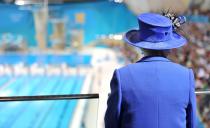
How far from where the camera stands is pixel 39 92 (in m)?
6.64

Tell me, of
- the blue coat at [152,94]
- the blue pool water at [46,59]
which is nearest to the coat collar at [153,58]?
the blue coat at [152,94]

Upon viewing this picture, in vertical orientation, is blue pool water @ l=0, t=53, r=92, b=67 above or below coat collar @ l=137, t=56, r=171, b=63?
below

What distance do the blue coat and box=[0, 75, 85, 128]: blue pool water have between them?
13.2ft

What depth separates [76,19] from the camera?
7465 millimetres

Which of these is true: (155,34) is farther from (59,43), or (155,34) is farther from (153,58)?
(59,43)

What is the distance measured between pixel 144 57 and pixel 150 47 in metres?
0.05

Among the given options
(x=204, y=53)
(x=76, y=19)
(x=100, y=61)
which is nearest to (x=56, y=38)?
(x=76, y=19)

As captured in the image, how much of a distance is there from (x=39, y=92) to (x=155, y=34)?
565cm

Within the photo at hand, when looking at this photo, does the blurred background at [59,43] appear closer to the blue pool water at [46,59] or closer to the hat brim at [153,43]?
the blue pool water at [46,59]

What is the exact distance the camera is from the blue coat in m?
1.17

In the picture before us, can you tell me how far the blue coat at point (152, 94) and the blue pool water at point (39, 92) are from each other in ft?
13.2

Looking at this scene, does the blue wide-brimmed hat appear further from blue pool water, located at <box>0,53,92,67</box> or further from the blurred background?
blue pool water, located at <box>0,53,92,67</box>

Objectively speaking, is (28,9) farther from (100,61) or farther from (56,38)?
(100,61)

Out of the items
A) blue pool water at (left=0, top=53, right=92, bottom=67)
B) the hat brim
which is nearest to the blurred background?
blue pool water at (left=0, top=53, right=92, bottom=67)
